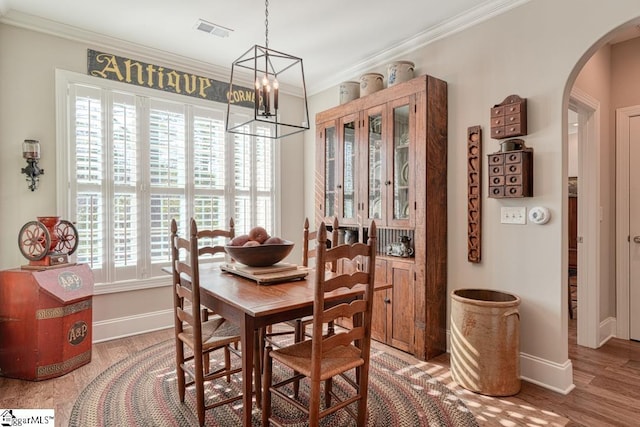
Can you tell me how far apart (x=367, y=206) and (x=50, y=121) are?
9.34ft

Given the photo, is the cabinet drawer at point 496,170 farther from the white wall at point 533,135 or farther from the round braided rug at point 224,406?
the round braided rug at point 224,406

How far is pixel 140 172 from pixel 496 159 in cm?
314

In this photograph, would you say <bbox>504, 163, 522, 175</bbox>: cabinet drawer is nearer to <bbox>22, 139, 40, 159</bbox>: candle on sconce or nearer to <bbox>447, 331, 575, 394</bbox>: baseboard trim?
<bbox>447, 331, 575, 394</bbox>: baseboard trim

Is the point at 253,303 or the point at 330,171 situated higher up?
the point at 330,171

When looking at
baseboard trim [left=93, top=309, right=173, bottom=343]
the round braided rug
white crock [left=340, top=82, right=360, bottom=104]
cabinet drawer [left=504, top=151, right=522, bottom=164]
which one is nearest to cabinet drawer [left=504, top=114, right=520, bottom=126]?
cabinet drawer [left=504, top=151, right=522, bottom=164]

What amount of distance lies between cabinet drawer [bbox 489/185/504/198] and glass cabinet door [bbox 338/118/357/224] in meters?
1.28

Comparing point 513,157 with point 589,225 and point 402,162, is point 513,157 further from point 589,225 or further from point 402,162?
point 589,225

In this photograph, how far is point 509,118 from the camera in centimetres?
260

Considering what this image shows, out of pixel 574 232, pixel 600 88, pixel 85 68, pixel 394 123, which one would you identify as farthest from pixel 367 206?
pixel 574 232

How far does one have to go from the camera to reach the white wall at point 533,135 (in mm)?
2428

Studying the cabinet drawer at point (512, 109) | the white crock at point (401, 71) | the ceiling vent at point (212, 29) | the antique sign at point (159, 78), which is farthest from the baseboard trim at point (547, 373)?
the ceiling vent at point (212, 29)

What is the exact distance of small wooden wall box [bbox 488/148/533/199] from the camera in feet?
8.29

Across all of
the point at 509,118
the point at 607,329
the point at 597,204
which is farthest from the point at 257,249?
the point at 607,329

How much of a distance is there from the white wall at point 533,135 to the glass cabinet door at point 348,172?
0.96m
